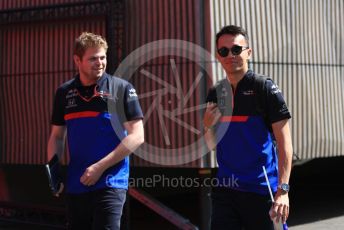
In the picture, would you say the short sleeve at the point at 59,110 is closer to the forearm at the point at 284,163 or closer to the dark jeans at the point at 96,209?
the dark jeans at the point at 96,209

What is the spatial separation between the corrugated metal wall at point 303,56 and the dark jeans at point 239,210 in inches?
124

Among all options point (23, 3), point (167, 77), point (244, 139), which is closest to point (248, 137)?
point (244, 139)

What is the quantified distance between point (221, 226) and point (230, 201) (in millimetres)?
168

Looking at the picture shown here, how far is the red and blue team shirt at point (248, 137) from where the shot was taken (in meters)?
3.71

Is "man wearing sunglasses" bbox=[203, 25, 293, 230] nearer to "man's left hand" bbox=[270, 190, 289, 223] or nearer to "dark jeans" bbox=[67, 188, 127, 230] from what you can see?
"man's left hand" bbox=[270, 190, 289, 223]

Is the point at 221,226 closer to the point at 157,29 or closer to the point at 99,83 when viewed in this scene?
the point at 99,83

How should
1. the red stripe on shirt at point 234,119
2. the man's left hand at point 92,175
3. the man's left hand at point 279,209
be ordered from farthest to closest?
the man's left hand at point 92,175
the red stripe on shirt at point 234,119
the man's left hand at point 279,209

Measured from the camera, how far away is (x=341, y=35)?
8.21 meters

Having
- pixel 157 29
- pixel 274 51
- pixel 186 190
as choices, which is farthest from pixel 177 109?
pixel 186 190

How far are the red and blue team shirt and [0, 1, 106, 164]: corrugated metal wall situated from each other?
4124 millimetres

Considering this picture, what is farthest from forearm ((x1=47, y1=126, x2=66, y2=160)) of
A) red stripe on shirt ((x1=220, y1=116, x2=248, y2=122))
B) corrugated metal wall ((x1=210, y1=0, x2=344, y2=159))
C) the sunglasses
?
corrugated metal wall ((x1=210, y1=0, x2=344, y2=159))

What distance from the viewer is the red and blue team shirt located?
371cm

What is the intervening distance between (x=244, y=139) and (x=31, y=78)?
490cm

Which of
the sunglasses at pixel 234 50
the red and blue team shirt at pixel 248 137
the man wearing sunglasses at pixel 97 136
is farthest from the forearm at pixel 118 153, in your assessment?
the sunglasses at pixel 234 50
